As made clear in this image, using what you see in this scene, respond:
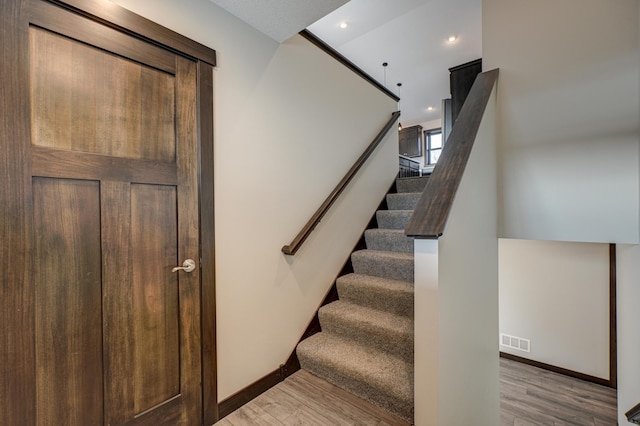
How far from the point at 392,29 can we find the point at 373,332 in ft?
10.9

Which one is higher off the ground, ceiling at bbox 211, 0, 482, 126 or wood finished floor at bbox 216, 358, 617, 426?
ceiling at bbox 211, 0, 482, 126

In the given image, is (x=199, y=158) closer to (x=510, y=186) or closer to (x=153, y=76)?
(x=153, y=76)

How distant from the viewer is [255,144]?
178cm

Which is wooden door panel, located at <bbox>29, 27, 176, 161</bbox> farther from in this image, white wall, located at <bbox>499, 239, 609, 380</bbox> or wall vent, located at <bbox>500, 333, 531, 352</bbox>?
wall vent, located at <bbox>500, 333, 531, 352</bbox>

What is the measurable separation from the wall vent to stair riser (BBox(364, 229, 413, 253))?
2310mm

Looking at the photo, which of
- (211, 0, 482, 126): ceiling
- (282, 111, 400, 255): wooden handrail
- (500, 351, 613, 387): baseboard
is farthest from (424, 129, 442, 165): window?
(500, 351, 613, 387): baseboard

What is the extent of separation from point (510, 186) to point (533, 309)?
2.34 meters

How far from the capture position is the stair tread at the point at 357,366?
1.59 m

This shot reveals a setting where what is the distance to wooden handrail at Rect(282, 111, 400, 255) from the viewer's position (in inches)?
77.6

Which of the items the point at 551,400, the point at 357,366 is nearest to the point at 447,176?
the point at 357,366

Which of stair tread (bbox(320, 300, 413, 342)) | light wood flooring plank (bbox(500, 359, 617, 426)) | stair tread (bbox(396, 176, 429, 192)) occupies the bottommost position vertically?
light wood flooring plank (bbox(500, 359, 617, 426))

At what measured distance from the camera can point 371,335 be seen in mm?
1930

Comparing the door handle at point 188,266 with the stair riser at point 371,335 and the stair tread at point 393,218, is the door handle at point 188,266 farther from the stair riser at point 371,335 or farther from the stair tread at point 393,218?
the stair tread at point 393,218

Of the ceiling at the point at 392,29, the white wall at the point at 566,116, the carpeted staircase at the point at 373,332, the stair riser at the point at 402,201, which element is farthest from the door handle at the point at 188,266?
the stair riser at the point at 402,201
